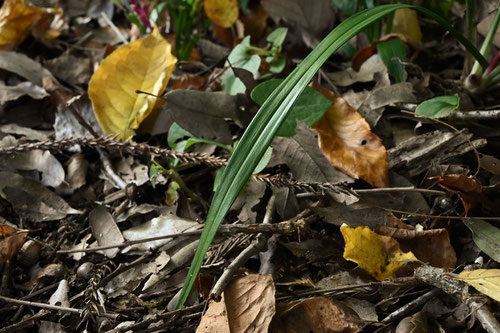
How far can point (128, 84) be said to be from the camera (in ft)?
4.10

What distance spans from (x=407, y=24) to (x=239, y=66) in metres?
0.52

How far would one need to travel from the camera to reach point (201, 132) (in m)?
1.15

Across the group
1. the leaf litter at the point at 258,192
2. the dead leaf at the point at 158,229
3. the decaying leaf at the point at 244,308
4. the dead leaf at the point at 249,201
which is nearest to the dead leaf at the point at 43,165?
the leaf litter at the point at 258,192

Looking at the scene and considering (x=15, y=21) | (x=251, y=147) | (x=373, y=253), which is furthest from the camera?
(x=15, y=21)

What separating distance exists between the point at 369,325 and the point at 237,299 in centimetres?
24

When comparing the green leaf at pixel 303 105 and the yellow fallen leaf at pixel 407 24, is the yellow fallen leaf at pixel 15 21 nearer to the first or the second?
the green leaf at pixel 303 105

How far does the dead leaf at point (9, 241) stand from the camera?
100 cm

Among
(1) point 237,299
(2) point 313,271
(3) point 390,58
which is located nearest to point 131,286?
(1) point 237,299

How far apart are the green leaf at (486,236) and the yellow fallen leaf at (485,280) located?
3.9 inches

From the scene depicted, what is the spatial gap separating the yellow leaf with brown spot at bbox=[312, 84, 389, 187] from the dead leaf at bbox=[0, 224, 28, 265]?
2.28 ft

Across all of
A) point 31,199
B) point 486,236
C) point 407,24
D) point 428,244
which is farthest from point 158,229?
point 407,24

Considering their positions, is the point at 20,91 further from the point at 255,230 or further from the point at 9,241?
the point at 255,230

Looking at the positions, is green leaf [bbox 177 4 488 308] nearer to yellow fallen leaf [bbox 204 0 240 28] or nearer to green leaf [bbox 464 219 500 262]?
green leaf [bbox 464 219 500 262]

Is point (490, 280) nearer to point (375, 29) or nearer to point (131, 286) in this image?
point (131, 286)
